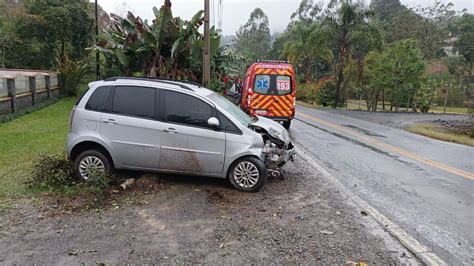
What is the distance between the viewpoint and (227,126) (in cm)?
634

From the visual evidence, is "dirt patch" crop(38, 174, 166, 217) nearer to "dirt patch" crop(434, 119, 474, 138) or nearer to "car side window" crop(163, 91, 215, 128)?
"car side window" crop(163, 91, 215, 128)

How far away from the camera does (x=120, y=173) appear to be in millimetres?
6973

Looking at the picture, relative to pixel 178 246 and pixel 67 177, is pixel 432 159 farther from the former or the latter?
pixel 67 177

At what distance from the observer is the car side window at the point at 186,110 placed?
20.8 feet

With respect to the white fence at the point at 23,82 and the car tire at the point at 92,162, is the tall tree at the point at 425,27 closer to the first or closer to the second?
the white fence at the point at 23,82

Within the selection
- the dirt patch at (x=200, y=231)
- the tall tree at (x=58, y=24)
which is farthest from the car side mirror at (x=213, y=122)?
the tall tree at (x=58, y=24)

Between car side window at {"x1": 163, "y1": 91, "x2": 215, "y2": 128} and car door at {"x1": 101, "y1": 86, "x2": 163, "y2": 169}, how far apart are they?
21cm

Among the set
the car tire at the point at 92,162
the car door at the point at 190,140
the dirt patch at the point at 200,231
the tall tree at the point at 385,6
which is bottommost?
the dirt patch at the point at 200,231

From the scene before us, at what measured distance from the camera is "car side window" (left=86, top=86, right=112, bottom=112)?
21.2 ft

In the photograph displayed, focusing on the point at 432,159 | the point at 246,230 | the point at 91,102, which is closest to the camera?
the point at 246,230

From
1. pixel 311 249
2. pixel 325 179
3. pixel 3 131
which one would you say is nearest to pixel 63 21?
pixel 3 131

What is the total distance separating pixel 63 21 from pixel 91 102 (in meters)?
21.3

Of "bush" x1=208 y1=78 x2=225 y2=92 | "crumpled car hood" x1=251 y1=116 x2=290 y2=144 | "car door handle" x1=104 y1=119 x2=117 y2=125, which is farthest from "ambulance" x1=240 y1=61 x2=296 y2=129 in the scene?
"car door handle" x1=104 y1=119 x2=117 y2=125

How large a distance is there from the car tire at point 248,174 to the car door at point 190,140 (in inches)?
10.4
